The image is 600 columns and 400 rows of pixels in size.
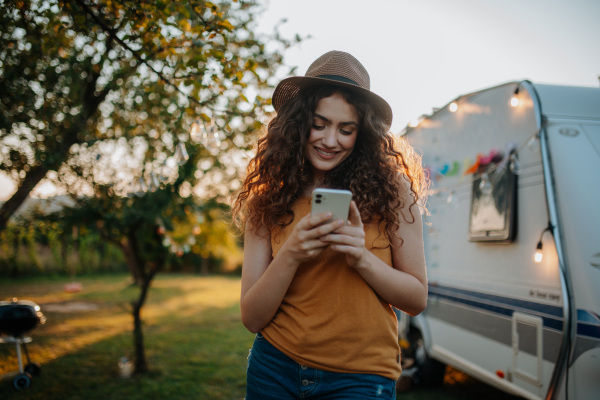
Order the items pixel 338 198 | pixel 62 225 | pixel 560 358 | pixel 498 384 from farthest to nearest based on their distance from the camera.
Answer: pixel 62 225 < pixel 498 384 < pixel 560 358 < pixel 338 198

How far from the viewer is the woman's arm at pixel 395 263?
1.30 m

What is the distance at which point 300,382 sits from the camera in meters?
1.41

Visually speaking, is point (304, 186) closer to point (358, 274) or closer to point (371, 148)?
point (371, 148)

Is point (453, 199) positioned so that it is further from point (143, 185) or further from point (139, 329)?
point (139, 329)

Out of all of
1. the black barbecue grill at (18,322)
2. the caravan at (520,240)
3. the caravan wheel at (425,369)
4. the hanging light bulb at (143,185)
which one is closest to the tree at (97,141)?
the hanging light bulb at (143,185)

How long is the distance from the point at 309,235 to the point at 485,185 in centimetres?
295

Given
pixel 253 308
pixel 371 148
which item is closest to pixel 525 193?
pixel 371 148

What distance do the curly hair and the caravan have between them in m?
0.84

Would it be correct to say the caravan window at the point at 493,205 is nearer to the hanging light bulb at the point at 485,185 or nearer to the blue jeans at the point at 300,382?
the hanging light bulb at the point at 485,185

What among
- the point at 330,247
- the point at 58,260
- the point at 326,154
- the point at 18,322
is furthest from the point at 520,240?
the point at 58,260

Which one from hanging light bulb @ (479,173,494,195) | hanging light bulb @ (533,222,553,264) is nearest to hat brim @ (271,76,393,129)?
hanging light bulb @ (533,222,553,264)

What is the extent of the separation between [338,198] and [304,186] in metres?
0.41

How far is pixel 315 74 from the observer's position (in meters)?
1.65

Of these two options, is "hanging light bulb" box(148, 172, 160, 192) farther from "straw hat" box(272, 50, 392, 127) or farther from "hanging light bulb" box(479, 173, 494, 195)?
"hanging light bulb" box(479, 173, 494, 195)
